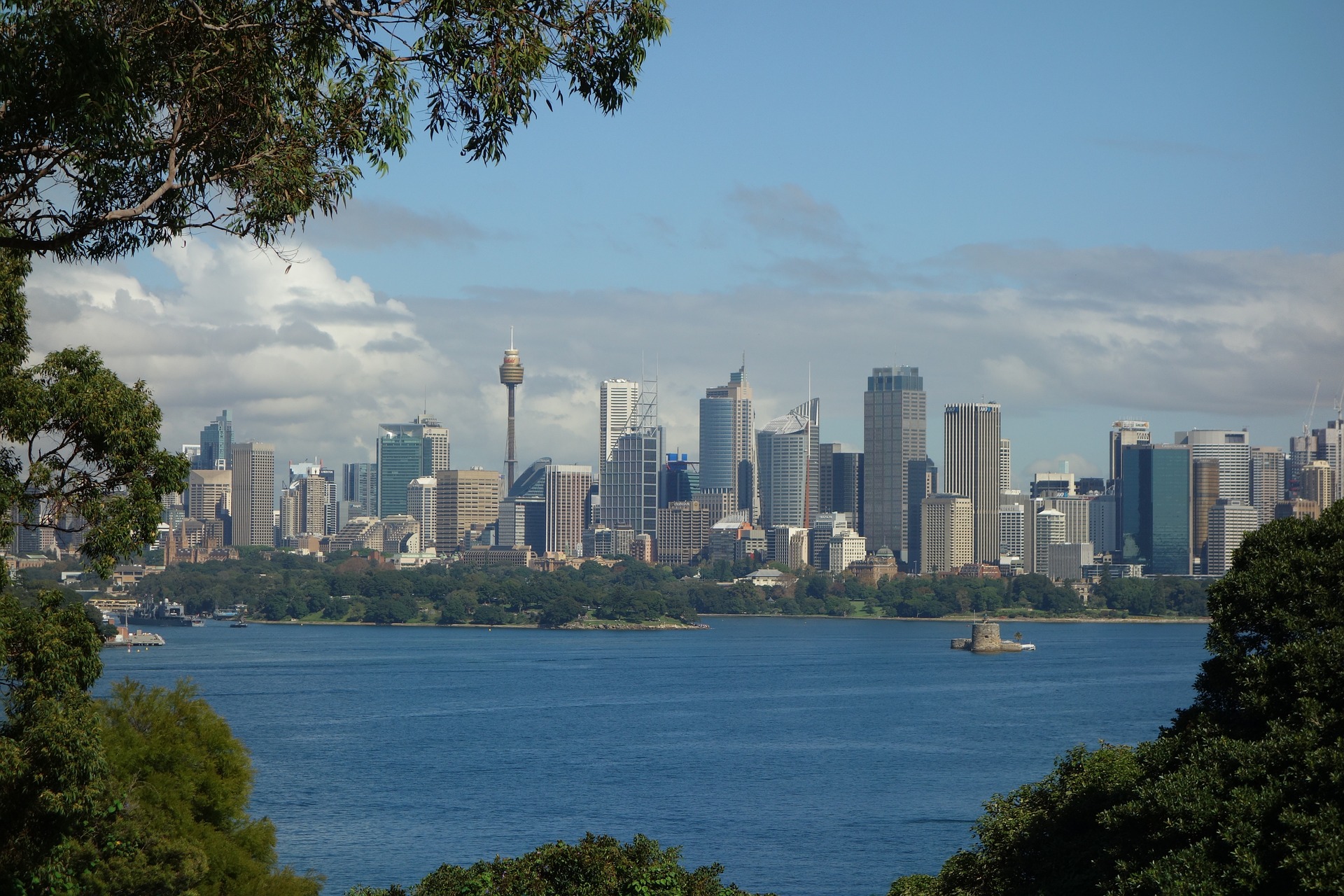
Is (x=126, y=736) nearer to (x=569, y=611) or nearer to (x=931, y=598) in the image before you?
(x=569, y=611)

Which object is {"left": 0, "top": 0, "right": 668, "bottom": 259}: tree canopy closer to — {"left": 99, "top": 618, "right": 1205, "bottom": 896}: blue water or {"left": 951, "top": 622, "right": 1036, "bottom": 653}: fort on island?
{"left": 99, "top": 618, "right": 1205, "bottom": 896}: blue water

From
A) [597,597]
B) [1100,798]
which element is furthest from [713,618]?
[1100,798]

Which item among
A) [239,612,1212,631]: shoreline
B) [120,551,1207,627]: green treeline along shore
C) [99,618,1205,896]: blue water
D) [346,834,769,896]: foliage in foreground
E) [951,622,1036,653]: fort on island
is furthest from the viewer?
[120,551,1207,627]: green treeline along shore

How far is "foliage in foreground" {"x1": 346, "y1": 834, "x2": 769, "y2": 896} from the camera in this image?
45.3 ft

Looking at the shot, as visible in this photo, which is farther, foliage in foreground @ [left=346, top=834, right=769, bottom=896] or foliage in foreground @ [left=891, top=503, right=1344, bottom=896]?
foliage in foreground @ [left=346, top=834, right=769, bottom=896]

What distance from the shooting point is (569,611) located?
5738 inches

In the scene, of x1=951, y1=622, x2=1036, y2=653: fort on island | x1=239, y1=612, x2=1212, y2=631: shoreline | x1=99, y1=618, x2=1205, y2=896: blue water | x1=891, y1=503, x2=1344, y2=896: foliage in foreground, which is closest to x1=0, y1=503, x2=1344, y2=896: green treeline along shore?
x1=891, y1=503, x2=1344, y2=896: foliage in foreground

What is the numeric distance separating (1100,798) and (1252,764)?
390 centimetres

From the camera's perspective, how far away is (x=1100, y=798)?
1465 cm

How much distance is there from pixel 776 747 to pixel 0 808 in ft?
161

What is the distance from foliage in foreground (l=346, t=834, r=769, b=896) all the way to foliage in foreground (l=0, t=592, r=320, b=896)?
2.70 metres

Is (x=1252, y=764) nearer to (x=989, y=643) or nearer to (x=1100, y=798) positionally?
(x=1100, y=798)

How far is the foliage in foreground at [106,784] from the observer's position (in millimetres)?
11211

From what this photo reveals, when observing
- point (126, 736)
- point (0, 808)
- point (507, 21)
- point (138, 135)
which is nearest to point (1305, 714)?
point (507, 21)
